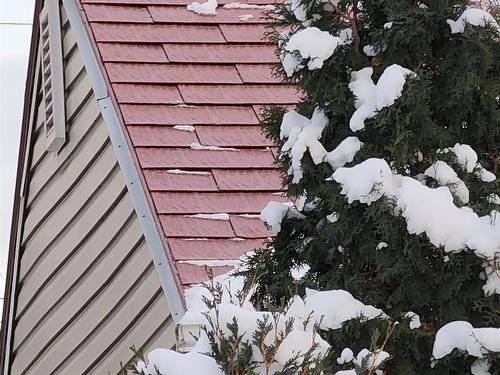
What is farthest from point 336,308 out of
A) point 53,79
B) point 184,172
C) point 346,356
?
point 53,79

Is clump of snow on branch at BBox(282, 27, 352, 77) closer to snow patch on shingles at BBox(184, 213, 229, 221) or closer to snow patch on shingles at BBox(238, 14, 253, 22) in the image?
snow patch on shingles at BBox(184, 213, 229, 221)

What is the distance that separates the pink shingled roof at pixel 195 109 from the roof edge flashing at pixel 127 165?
72 millimetres

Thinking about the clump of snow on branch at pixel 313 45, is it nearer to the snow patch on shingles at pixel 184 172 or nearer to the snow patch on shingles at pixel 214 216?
the snow patch on shingles at pixel 214 216

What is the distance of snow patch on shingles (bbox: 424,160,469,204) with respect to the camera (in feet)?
14.4

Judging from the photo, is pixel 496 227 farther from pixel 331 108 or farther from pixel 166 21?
pixel 166 21

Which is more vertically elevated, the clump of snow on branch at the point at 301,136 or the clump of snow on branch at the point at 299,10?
the clump of snow on branch at the point at 299,10

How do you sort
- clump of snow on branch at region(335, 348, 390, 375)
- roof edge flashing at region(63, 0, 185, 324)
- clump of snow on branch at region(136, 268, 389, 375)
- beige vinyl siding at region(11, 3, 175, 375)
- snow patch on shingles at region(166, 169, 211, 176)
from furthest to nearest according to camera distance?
beige vinyl siding at region(11, 3, 175, 375), snow patch on shingles at region(166, 169, 211, 176), roof edge flashing at region(63, 0, 185, 324), clump of snow on branch at region(335, 348, 390, 375), clump of snow on branch at region(136, 268, 389, 375)

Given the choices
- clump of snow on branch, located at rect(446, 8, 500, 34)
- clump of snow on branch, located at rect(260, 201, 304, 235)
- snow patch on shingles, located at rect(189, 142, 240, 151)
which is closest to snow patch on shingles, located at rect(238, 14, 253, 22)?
snow patch on shingles, located at rect(189, 142, 240, 151)

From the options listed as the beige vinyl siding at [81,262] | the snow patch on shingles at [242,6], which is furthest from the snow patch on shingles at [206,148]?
the snow patch on shingles at [242,6]

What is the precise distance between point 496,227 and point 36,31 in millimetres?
5626

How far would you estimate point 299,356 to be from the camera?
3.65 m

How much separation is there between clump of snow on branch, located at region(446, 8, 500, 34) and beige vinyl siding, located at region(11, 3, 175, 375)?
7.76 ft

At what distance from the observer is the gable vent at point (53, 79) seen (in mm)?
7969

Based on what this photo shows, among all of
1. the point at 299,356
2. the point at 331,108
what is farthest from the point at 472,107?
the point at 299,356
